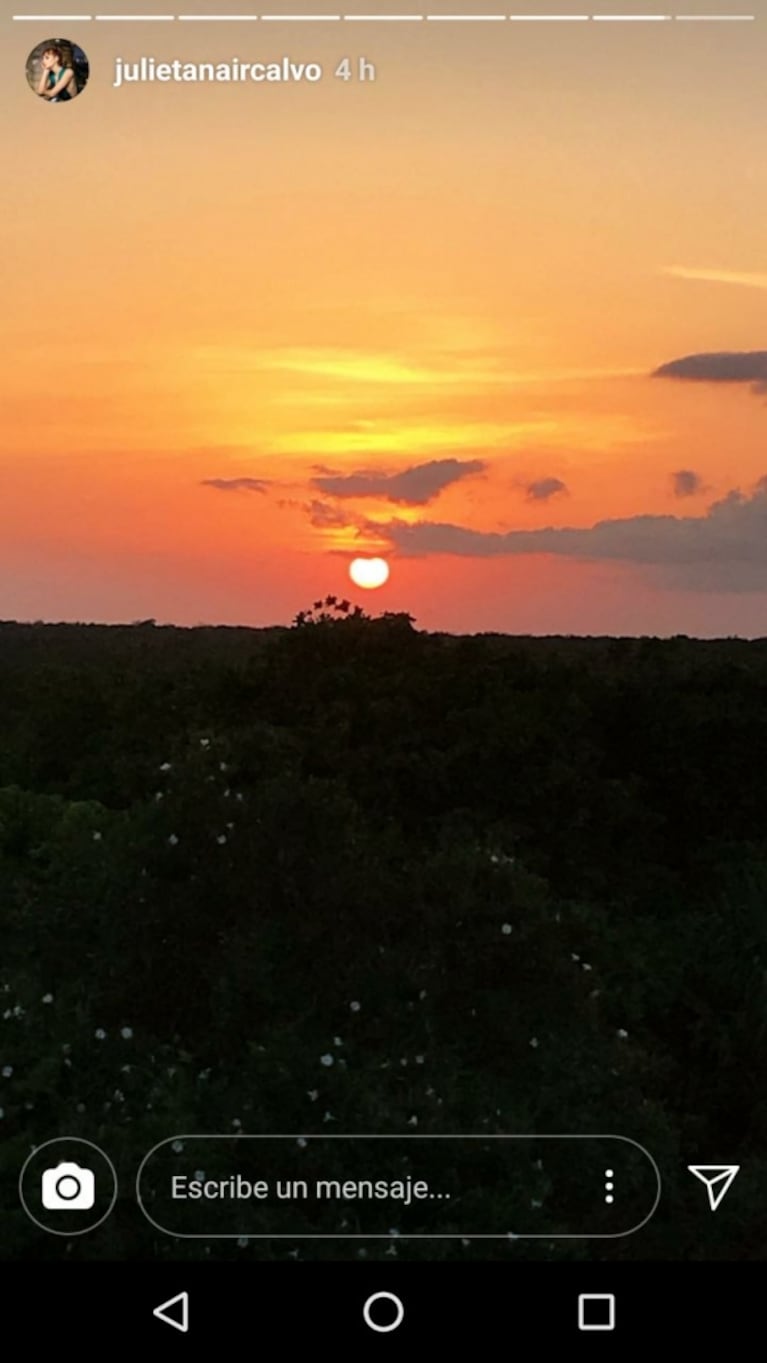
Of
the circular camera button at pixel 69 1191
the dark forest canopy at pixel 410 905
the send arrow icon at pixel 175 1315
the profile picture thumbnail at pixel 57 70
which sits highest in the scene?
the profile picture thumbnail at pixel 57 70

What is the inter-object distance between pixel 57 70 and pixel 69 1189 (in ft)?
10.6

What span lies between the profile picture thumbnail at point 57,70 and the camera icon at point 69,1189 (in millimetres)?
3095

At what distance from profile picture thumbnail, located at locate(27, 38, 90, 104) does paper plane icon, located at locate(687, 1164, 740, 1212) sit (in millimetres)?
3573

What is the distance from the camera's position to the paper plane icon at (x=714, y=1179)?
13.9ft

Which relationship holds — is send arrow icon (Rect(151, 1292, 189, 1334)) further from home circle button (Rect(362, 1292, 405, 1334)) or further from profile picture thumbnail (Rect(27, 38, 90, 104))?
profile picture thumbnail (Rect(27, 38, 90, 104))

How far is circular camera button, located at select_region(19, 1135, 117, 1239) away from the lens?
14.1ft

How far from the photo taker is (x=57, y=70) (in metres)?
4.48

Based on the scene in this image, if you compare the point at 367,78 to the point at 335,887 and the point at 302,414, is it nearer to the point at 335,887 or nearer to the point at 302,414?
the point at 302,414

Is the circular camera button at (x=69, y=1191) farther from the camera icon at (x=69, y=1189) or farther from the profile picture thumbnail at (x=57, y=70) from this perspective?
the profile picture thumbnail at (x=57, y=70)

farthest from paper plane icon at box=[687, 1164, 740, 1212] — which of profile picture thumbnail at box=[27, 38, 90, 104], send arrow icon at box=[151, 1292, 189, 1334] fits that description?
profile picture thumbnail at box=[27, 38, 90, 104]

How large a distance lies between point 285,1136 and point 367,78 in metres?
3.11

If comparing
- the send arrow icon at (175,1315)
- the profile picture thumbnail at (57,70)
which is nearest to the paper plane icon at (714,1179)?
the send arrow icon at (175,1315)

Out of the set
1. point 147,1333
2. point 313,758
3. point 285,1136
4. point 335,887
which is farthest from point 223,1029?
point 313,758

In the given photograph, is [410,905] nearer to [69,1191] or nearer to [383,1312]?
[69,1191]
